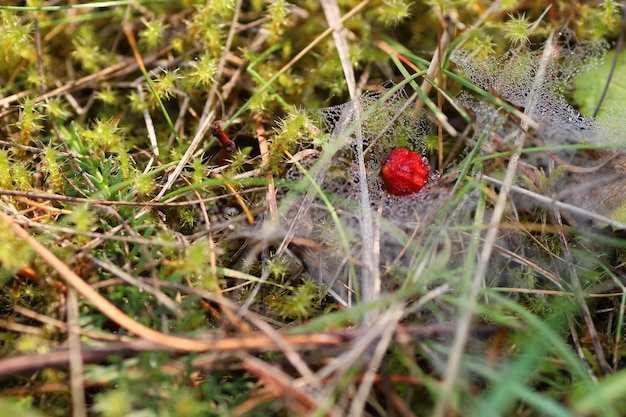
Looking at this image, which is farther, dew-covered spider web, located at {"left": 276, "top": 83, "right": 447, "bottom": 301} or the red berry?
the red berry

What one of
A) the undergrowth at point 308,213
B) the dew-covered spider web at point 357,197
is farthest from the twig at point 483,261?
the dew-covered spider web at point 357,197

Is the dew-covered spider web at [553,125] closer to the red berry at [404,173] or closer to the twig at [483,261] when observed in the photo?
the twig at [483,261]

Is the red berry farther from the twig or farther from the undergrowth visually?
the twig

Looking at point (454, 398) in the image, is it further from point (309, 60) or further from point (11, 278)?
point (309, 60)

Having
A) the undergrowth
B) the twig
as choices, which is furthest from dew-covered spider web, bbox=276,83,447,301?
the twig

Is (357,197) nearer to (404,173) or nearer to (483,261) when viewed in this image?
(404,173)

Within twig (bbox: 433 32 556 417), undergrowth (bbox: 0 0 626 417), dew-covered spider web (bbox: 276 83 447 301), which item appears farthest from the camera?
dew-covered spider web (bbox: 276 83 447 301)
